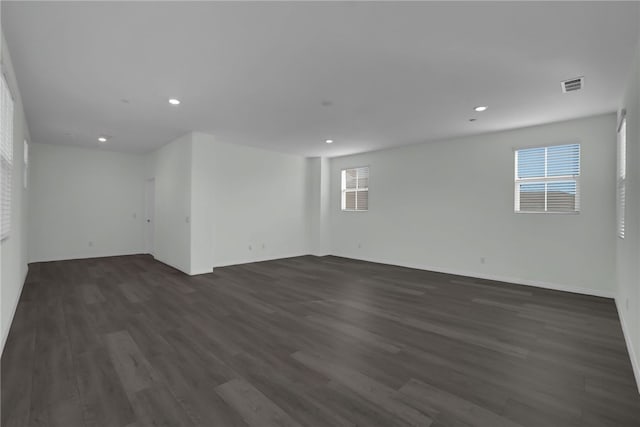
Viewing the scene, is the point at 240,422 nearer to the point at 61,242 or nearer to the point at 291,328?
the point at 291,328

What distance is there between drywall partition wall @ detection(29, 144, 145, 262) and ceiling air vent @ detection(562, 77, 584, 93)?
28.7 ft

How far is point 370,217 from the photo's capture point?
700 cm

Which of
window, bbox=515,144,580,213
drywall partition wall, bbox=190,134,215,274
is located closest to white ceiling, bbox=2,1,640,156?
window, bbox=515,144,580,213

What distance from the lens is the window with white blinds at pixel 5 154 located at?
8.14 ft

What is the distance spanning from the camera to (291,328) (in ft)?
9.87

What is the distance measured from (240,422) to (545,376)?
7.30ft

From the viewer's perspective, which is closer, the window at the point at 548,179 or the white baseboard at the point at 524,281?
the white baseboard at the point at 524,281

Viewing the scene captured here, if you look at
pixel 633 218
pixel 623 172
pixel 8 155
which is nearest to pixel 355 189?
pixel 623 172

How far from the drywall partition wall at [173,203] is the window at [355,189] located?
389cm

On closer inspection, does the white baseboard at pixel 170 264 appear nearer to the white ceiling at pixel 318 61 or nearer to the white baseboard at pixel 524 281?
the white ceiling at pixel 318 61

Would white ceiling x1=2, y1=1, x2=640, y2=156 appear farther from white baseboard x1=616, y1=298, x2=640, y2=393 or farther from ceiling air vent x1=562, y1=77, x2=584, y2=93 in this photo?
white baseboard x1=616, y1=298, x2=640, y2=393

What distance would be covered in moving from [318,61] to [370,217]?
4.73 metres

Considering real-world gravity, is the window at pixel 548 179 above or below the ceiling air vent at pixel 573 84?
below

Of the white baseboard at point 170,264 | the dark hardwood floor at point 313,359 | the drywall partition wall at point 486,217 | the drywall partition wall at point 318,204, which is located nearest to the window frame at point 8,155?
the dark hardwood floor at point 313,359
